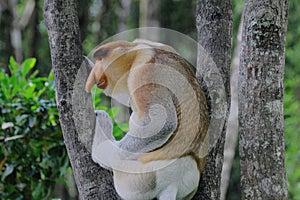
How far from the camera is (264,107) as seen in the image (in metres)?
1.95

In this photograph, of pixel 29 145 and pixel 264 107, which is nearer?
pixel 264 107

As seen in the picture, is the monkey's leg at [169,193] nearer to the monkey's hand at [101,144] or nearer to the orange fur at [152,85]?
the orange fur at [152,85]

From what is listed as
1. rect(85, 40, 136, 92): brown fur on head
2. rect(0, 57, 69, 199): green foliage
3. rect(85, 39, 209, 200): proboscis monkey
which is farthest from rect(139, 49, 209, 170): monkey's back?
rect(0, 57, 69, 199): green foliage

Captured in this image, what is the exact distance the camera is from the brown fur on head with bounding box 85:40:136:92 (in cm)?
188

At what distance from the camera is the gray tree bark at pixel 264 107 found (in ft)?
6.36

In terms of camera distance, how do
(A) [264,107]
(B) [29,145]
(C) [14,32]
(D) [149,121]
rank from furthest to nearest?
(C) [14,32] → (B) [29,145] → (A) [264,107] → (D) [149,121]

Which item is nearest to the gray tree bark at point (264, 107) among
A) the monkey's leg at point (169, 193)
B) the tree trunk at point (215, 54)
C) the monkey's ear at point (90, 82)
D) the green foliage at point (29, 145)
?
the tree trunk at point (215, 54)

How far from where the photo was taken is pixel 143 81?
72.8 inches

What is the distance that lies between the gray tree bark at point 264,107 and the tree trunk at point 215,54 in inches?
4.1

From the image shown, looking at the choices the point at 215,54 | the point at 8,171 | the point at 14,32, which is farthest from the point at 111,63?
the point at 14,32

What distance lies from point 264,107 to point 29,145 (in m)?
1.81

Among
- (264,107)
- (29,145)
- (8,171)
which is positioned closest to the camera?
(264,107)

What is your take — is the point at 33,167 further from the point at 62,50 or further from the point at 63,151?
the point at 62,50

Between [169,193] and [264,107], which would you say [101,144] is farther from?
[264,107]
